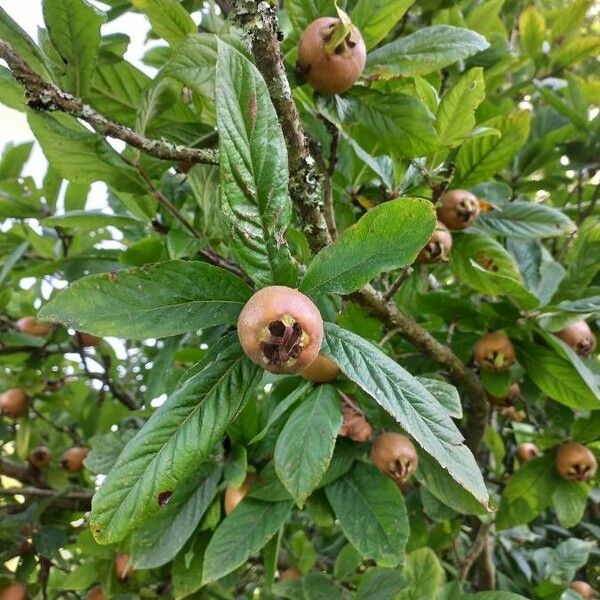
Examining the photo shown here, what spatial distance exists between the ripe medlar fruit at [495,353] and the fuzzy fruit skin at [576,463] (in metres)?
0.29

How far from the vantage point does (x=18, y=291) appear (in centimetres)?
230

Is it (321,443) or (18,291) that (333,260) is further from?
(18,291)

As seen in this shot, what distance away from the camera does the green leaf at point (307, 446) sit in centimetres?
78

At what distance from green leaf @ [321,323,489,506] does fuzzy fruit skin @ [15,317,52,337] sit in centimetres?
143

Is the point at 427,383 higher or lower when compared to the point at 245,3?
lower

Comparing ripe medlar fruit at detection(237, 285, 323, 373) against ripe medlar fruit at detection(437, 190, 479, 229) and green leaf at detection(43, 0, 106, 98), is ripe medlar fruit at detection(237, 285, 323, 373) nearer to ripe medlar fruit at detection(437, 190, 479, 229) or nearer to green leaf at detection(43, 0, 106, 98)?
green leaf at detection(43, 0, 106, 98)

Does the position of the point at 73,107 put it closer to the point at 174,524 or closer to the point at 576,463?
the point at 174,524

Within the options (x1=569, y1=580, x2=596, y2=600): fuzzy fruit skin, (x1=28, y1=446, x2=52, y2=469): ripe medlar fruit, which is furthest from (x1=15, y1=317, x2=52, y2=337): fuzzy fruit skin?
(x1=569, y1=580, x2=596, y2=600): fuzzy fruit skin

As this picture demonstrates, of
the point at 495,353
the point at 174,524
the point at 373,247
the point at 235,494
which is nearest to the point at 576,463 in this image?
the point at 495,353

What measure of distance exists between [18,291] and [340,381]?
1.70 m

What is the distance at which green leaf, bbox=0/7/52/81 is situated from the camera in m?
0.78

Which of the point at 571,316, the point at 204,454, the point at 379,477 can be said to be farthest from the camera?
the point at 571,316

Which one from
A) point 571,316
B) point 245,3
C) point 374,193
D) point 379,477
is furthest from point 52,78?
point 571,316

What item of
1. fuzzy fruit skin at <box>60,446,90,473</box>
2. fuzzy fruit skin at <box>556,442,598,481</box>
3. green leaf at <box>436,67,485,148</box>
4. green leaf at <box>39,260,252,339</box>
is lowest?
fuzzy fruit skin at <box>60,446,90,473</box>
